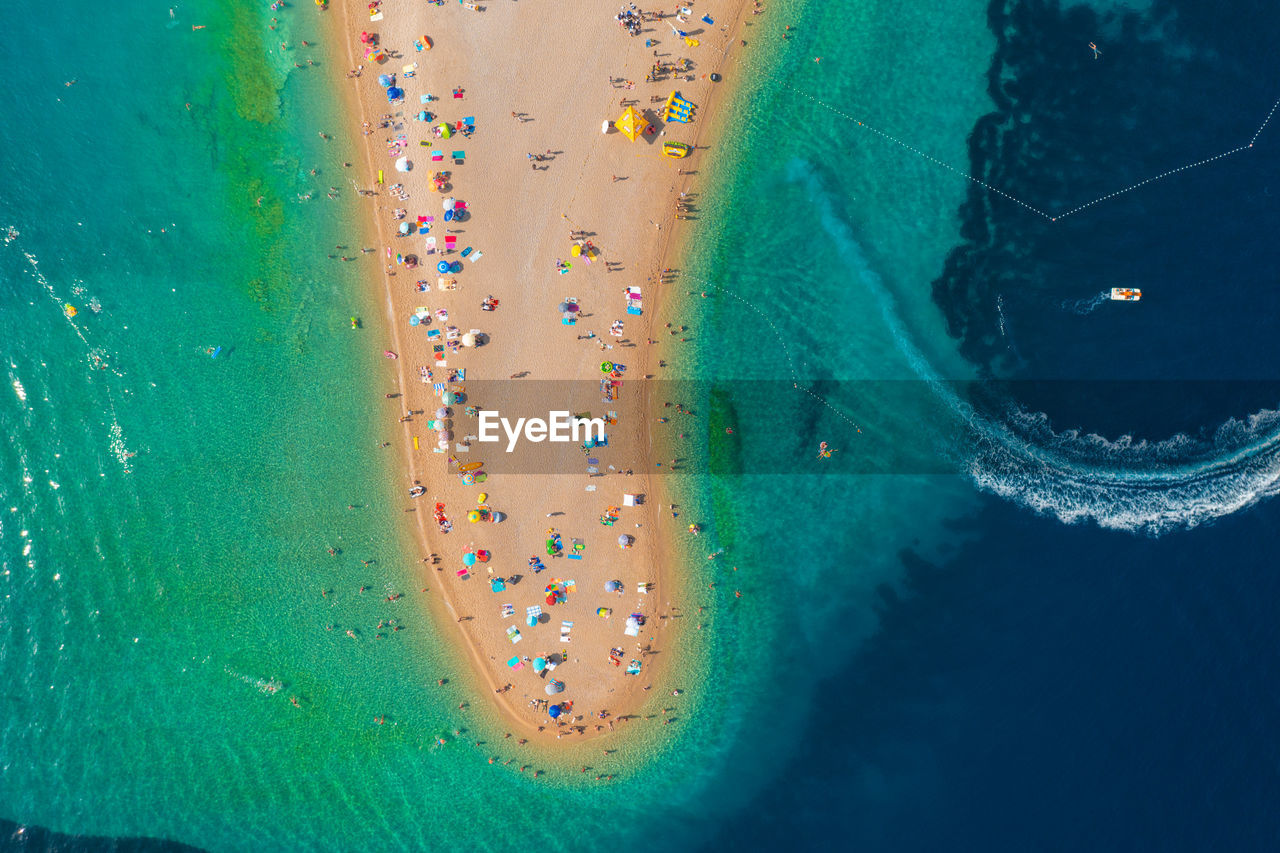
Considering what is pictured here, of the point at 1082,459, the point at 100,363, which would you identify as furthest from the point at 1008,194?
the point at 100,363

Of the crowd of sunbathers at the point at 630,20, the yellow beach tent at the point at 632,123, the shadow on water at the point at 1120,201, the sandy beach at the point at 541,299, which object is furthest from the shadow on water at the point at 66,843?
the shadow on water at the point at 1120,201

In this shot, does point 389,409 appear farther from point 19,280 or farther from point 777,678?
point 777,678

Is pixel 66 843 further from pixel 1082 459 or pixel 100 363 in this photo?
pixel 1082 459

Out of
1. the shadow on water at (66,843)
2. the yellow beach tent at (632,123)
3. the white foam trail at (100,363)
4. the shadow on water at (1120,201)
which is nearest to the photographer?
the yellow beach tent at (632,123)

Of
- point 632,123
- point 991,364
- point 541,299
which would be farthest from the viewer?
point 991,364

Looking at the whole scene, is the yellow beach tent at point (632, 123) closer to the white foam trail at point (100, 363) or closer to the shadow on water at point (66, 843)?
the white foam trail at point (100, 363)
